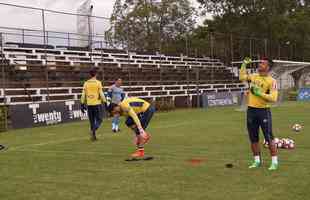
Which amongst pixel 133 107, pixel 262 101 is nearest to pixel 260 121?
pixel 262 101

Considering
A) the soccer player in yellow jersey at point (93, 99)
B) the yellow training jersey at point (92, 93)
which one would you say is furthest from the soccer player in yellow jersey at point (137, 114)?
the yellow training jersey at point (92, 93)

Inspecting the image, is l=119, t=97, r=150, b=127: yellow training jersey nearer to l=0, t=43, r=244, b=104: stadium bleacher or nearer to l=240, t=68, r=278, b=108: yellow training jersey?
l=240, t=68, r=278, b=108: yellow training jersey

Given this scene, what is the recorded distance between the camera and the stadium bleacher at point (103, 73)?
28.1m

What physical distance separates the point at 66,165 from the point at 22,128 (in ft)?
40.4

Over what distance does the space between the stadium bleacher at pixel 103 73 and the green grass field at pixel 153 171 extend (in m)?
11.9

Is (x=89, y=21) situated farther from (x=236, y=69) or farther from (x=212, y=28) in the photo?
(x=212, y=28)

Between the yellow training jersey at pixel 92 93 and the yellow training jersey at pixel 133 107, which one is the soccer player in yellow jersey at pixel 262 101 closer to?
the yellow training jersey at pixel 133 107

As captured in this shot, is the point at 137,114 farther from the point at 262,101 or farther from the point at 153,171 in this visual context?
the point at 262,101

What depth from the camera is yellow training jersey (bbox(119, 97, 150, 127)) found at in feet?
37.2

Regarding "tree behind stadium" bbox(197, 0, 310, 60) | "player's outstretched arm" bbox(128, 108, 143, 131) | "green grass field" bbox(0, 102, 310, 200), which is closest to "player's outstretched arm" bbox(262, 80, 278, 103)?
"green grass field" bbox(0, 102, 310, 200)

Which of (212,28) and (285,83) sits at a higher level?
(212,28)

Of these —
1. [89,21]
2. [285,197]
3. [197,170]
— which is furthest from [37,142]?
[89,21]

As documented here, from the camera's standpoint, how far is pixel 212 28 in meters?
61.2

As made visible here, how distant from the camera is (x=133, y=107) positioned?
1187cm
